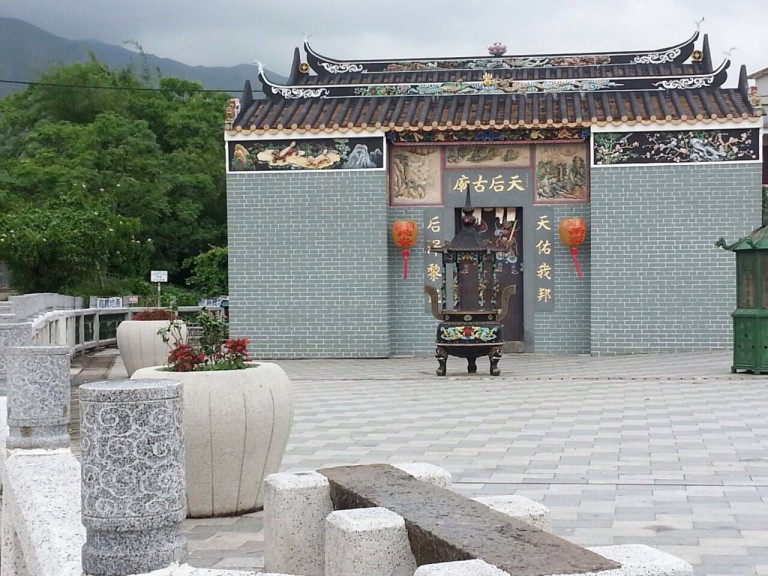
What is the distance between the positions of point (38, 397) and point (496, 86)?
14.4 metres

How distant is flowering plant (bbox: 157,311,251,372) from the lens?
610 centimetres

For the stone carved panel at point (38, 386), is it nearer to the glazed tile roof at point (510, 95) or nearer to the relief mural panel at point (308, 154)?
the glazed tile roof at point (510, 95)

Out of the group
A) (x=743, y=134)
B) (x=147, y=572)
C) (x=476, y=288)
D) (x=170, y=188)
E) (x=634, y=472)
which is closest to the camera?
(x=147, y=572)

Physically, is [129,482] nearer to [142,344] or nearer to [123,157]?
[142,344]

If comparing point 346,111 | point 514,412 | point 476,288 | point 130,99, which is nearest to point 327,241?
point 346,111

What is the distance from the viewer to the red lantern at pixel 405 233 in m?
18.2

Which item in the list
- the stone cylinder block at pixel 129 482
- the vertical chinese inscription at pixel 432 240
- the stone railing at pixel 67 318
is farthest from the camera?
the vertical chinese inscription at pixel 432 240

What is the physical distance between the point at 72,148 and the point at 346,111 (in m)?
17.4

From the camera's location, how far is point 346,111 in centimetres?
1866

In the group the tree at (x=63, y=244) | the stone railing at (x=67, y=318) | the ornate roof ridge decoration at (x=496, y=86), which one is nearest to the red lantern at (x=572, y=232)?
the ornate roof ridge decoration at (x=496, y=86)

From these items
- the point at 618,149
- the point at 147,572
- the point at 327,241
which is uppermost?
the point at 618,149

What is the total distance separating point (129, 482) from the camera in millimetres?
2916

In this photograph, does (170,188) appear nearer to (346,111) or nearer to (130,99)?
(130,99)

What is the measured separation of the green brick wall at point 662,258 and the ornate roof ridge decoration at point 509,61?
3.15 metres
